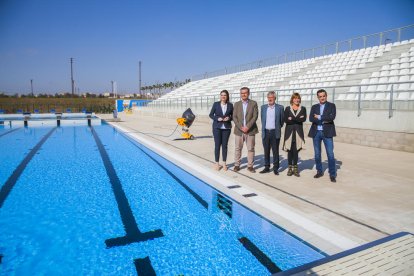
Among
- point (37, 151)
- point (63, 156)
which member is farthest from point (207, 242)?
point (37, 151)

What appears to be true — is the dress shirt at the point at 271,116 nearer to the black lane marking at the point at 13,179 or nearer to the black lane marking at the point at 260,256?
the black lane marking at the point at 260,256

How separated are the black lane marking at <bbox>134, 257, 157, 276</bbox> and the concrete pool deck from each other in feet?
5.04

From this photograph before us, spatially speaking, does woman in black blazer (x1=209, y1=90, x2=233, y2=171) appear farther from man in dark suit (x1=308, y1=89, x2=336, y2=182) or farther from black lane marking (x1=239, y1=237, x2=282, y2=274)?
black lane marking (x1=239, y1=237, x2=282, y2=274)

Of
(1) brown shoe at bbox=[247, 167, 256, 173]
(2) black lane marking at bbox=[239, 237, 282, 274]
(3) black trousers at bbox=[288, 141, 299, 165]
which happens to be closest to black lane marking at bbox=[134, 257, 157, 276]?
(2) black lane marking at bbox=[239, 237, 282, 274]

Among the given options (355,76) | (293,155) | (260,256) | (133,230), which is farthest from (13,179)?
(355,76)

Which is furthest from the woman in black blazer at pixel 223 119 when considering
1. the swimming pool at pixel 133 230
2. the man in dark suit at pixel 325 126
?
the man in dark suit at pixel 325 126

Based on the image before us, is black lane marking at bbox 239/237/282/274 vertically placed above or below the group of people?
below

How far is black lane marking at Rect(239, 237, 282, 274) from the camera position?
258cm

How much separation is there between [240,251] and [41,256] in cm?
209

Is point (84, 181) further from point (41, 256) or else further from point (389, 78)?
point (389, 78)

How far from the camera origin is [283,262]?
104 inches

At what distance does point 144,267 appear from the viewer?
264 centimetres

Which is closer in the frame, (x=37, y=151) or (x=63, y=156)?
(x=63, y=156)

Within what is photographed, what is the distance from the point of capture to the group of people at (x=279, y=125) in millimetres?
4859
